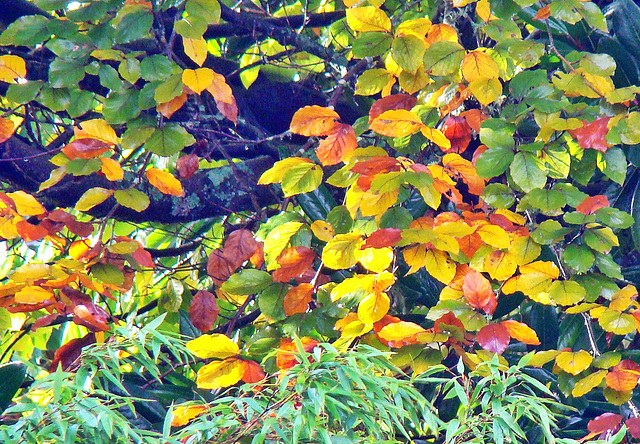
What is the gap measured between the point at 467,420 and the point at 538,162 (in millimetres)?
613

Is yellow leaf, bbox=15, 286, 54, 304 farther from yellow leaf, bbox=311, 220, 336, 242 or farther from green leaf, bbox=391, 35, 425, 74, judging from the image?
green leaf, bbox=391, 35, 425, 74

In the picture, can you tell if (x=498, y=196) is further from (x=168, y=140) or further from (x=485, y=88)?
(x=168, y=140)

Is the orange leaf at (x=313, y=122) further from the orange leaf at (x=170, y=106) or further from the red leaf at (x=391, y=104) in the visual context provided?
the orange leaf at (x=170, y=106)

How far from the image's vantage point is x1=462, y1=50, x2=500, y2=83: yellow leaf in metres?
1.57

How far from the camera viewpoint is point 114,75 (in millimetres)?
1754

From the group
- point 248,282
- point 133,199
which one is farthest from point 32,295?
point 248,282

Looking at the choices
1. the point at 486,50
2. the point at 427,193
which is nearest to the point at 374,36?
the point at 486,50

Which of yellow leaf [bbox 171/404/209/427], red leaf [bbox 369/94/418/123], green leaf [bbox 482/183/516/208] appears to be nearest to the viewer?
yellow leaf [bbox 171/404/209/427]

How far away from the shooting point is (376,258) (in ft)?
5.00

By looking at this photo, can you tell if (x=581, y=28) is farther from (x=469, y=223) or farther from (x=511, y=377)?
(x=511, y=377)

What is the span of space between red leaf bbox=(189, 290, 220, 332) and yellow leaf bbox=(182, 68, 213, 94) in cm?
52

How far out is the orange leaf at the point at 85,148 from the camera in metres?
1.66

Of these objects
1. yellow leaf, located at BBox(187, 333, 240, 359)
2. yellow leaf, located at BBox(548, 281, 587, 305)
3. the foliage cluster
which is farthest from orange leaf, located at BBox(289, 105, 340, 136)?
yellow leaf, located at BBox(548, 281, 587, 305)

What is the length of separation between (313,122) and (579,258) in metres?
0.62
